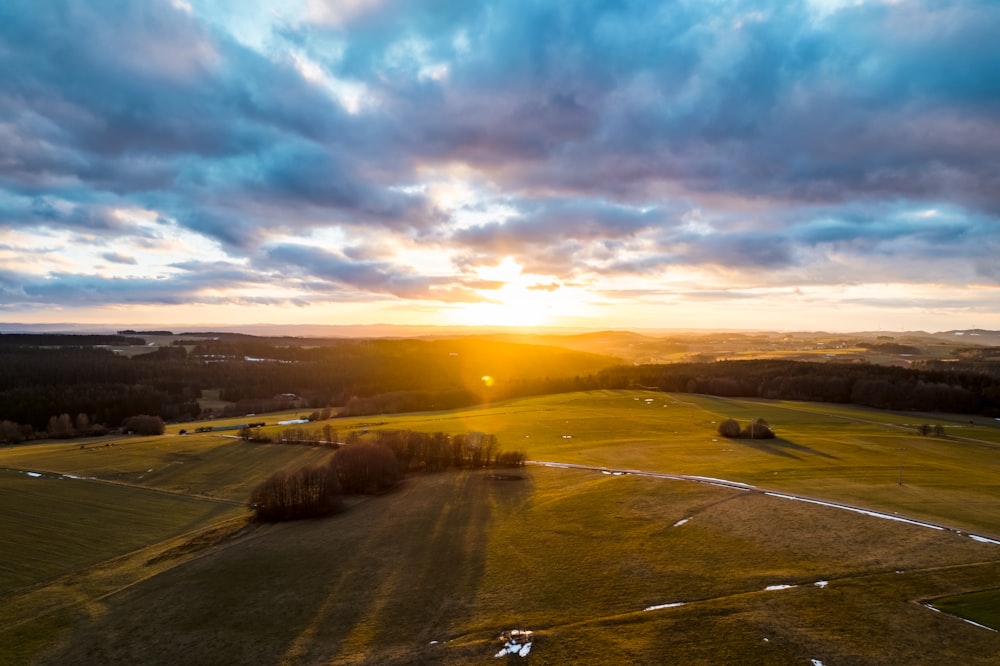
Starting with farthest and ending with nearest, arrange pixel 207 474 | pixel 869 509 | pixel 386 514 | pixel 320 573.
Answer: pixel 207 474 < pixel 386 514 < pixel 869 509 < pixel 320 573

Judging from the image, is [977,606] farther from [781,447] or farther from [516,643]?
[781,447]

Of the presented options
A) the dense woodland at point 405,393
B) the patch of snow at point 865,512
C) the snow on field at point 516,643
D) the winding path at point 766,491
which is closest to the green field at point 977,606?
the winding path at point 766,491

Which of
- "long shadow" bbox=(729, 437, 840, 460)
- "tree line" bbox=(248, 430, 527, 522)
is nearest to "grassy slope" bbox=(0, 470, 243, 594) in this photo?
"tree line" bbox=(248, 430, 527, 522)

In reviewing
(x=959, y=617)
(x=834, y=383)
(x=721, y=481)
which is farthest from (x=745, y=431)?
(x=959, y=617)

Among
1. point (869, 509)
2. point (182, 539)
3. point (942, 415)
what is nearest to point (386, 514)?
point (182, 539)

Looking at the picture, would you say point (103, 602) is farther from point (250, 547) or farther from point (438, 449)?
point (438, 449)

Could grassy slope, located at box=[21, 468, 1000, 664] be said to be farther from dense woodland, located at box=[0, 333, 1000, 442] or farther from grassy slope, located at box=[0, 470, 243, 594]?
dense woodland, located at box=[0, 333, 1000, 442]
